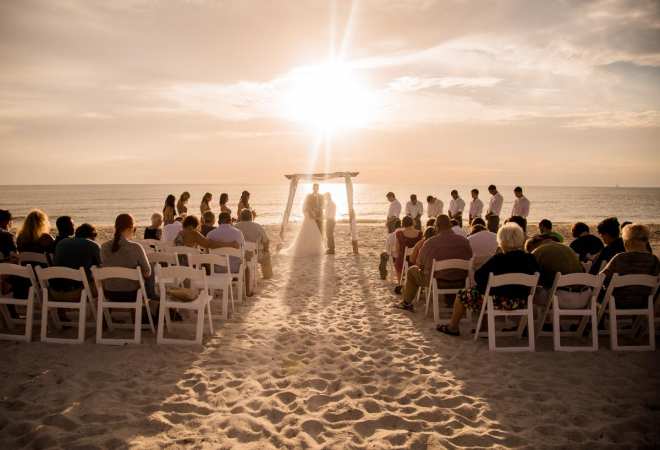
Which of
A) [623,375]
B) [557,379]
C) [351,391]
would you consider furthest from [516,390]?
[351,391]

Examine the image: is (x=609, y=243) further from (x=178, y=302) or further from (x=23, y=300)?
(x=23, y=300)

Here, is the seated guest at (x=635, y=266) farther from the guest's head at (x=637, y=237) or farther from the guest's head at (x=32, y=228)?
the guest's head at (x=32, y=228)

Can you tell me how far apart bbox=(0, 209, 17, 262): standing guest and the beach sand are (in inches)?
60.4

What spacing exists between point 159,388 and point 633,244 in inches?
227

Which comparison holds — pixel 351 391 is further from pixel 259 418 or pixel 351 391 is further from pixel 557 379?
pixel 557 379

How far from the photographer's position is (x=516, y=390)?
3.93m

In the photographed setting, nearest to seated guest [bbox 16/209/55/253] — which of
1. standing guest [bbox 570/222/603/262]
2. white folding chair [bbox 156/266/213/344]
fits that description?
white folding chair [bbox 156/266/213/344]

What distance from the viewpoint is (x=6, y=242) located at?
5867 millimetres

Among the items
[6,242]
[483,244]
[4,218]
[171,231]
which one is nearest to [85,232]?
[6,242]

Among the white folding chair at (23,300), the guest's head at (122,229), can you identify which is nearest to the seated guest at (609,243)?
the guest's head at (122,229)

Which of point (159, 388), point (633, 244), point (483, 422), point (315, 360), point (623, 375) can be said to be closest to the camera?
point (483, 422)

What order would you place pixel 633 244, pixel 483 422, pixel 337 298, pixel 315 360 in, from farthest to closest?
pixel 337 298 < pixel 633 244 < pixel 315 360 < pixel 483 422

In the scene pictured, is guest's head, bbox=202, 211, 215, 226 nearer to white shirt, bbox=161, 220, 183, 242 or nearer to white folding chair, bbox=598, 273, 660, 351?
white shirt, bbox=161, 220, 183, 242

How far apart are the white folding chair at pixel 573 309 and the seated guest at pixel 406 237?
130 inches
